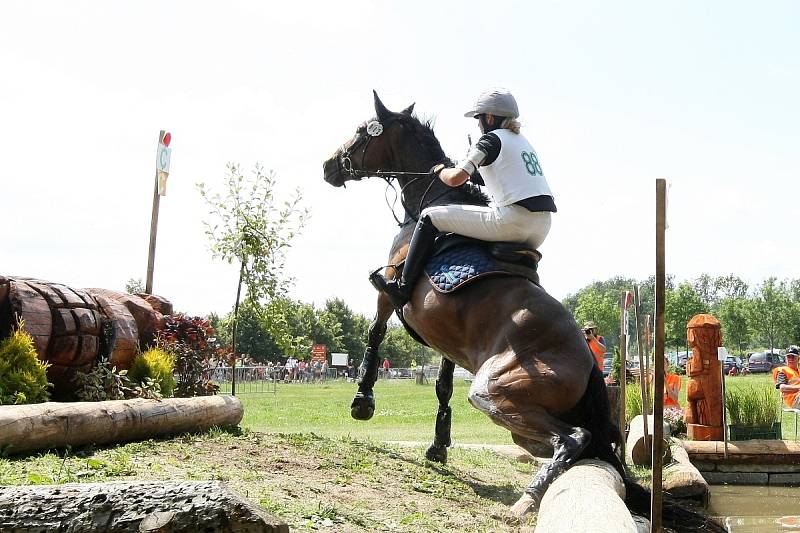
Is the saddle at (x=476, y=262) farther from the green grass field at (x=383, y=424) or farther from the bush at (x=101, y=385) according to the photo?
the green grass field at (x=383, y=424)

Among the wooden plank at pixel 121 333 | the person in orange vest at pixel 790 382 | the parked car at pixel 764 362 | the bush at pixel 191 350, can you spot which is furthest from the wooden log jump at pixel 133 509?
the parked car at pixel 764 362

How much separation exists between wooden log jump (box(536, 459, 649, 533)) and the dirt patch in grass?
1750 millimetres

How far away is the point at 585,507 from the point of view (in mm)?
2793

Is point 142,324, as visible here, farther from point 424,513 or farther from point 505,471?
point 424,513

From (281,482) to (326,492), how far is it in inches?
13.0

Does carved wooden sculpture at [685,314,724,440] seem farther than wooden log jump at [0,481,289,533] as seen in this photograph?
Yes

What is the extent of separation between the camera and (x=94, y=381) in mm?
7934

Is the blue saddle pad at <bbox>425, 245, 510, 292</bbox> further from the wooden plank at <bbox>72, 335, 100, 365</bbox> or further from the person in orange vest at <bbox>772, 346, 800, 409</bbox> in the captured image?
the person in orange vest at <bbox>772, 346, 800, 409</bbox>

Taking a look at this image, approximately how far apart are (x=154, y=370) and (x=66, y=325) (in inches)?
48.0

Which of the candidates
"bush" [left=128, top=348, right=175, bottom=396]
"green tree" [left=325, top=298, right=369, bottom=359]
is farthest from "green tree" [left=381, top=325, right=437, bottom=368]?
"bush" [left=128, top=348, right=175, bottom=396]

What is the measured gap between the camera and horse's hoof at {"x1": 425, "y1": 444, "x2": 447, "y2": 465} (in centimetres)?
794

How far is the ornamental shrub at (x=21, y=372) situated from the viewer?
22.7 ft

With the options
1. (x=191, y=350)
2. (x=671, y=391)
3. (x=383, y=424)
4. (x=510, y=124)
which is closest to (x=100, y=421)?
(x=191, y=350)

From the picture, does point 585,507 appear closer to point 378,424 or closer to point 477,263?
point 477,263
